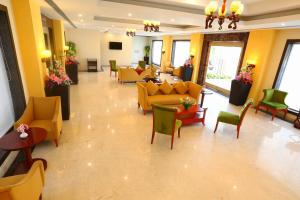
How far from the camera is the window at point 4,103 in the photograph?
3.19 meters

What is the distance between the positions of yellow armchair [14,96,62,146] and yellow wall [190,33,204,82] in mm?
7907

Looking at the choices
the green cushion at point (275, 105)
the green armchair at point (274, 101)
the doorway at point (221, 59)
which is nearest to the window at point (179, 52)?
the doorway at point (221, 59)

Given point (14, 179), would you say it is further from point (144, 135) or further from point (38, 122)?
point (144, 135)

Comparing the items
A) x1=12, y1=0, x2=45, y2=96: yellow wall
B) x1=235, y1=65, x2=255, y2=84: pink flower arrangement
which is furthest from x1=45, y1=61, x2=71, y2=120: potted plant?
x1=235, y1=65, x2=255, y2=84: pink flower arrangement

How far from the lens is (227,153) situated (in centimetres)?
370

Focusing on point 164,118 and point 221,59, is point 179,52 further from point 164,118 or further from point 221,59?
point 164,118

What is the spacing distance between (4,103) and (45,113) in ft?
2.37

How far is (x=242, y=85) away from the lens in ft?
21.5

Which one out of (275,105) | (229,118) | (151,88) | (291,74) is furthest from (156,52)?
(229,118)

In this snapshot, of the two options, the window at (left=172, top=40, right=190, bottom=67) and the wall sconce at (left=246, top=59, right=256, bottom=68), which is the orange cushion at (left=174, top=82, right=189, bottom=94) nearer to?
the wall sconce at (left=246, top=59, right=256, bottom=68)

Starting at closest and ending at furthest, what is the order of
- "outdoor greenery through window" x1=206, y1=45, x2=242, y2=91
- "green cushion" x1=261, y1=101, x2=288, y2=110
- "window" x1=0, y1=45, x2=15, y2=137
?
"window" x1=0, y1=45, x2=15, y2=137
"green cushion" x1=261, y1=101, x2=288, y2=110
"outdoor greenery through window" x1=206, y1=45, x2=242, y2=91

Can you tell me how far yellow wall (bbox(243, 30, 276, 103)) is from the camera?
6.07 metres

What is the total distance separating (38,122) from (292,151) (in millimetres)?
5586

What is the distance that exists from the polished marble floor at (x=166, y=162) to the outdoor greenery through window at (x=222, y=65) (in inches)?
148
